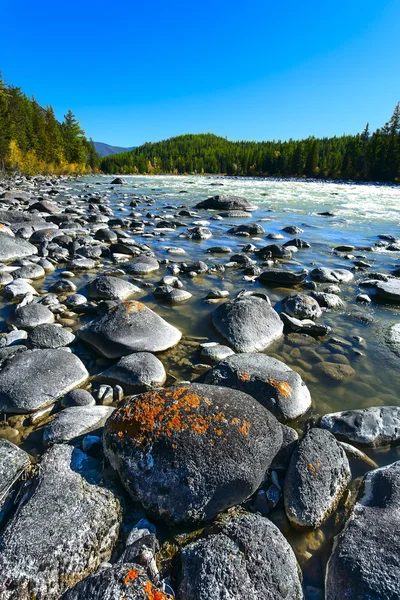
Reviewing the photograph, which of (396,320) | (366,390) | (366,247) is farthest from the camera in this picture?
(366,247)

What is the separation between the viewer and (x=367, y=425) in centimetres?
271

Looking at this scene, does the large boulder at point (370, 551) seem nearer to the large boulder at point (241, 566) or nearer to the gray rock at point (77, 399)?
the large boulder at point (241, 566)

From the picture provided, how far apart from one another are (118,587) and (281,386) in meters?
1.97

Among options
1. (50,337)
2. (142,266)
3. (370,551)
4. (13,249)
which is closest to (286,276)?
(142,266)

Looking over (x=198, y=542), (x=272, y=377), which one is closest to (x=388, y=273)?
(x=272, y=377)

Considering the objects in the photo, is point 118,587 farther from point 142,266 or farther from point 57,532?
point 142,266

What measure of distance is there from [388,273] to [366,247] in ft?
9.01

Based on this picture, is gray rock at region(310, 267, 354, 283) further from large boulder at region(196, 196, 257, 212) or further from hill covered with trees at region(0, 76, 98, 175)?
hill covered with trees at region(0, 76, 98, 175)

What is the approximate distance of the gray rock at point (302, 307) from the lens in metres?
4.98

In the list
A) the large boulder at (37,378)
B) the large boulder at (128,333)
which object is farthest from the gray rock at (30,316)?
the large boulder at (37,378)

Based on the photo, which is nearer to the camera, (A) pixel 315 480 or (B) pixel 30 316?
(A) pixel 315 480

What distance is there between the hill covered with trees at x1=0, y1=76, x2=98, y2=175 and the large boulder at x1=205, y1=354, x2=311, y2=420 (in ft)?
138

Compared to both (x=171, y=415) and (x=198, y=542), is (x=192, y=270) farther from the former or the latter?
(x=198, y=542)

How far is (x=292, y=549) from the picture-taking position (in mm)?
1887
